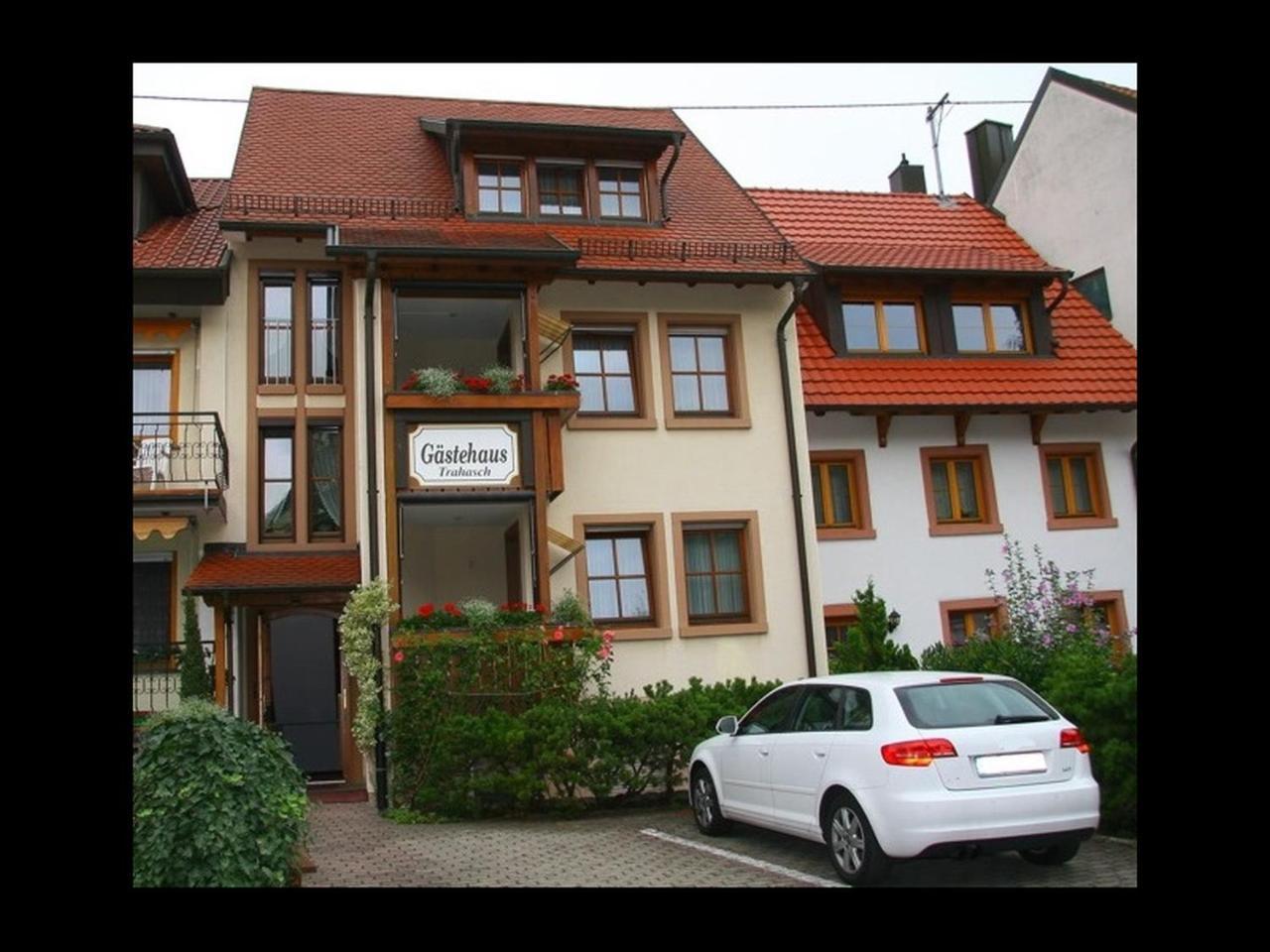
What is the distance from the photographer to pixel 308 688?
1703 cm

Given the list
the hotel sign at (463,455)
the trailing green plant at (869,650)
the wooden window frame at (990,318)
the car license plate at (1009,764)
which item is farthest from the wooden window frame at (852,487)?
the car license plate at (1009,764)

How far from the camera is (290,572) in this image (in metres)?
15.2

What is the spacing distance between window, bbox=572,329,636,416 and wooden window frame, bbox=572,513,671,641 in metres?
1.61

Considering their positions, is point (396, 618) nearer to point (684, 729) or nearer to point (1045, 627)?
point (684, 729)

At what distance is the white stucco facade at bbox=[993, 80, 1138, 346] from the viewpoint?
69.8 feet

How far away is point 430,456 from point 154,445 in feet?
11.9

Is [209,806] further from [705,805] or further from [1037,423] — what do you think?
[1037,423]

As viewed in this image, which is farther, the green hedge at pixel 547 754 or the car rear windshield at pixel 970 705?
the green hedge at pixel 547 754

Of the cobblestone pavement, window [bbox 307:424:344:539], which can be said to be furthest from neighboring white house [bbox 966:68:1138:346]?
the cobblestone pavement

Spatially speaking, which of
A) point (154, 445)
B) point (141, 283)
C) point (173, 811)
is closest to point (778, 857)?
point (173, 811)

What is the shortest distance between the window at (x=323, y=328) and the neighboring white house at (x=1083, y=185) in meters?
13.4

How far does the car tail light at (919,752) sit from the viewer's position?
791 centimetres

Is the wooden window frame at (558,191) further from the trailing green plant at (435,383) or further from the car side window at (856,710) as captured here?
the car side window at (856,710)

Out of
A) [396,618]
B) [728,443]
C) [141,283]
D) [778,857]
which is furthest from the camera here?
[728,443]
